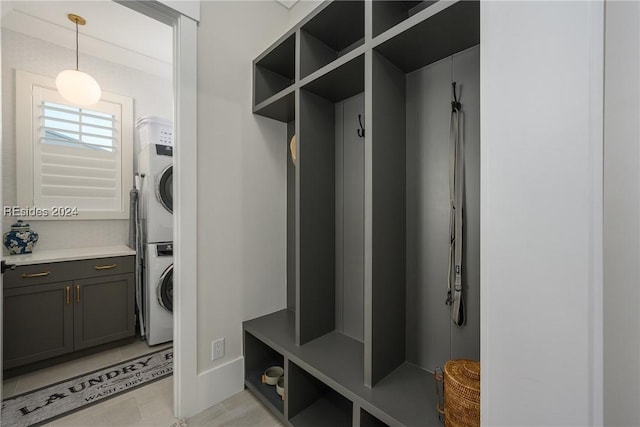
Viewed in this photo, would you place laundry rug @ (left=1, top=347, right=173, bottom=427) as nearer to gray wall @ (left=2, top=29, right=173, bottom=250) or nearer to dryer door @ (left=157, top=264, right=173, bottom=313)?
dryer door @ (left=157, top=264, right=173, bottom=313)

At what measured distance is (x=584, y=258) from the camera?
0.46m

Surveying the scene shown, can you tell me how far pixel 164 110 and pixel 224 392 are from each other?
306 centimetres

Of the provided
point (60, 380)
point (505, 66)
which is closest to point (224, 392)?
point (60, 380)

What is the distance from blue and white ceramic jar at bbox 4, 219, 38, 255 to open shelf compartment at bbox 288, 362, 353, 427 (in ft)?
8.36

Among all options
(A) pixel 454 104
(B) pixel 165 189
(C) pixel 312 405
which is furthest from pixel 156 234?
(A) pixel 454 104

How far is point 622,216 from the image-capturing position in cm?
44

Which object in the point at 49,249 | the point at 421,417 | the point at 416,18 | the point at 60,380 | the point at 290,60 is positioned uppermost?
the point at 290,60

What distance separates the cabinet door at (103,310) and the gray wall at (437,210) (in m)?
2.49

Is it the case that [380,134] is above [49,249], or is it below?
above

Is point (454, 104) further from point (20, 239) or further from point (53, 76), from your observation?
point (53, 76)

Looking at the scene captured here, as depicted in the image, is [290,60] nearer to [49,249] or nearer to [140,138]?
[140,138]

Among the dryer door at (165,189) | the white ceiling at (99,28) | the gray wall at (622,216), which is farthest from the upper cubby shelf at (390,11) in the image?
the dryer door at (165,189)

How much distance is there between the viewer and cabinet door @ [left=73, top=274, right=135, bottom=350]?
2.28 meters

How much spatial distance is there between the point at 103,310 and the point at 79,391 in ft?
2.28
